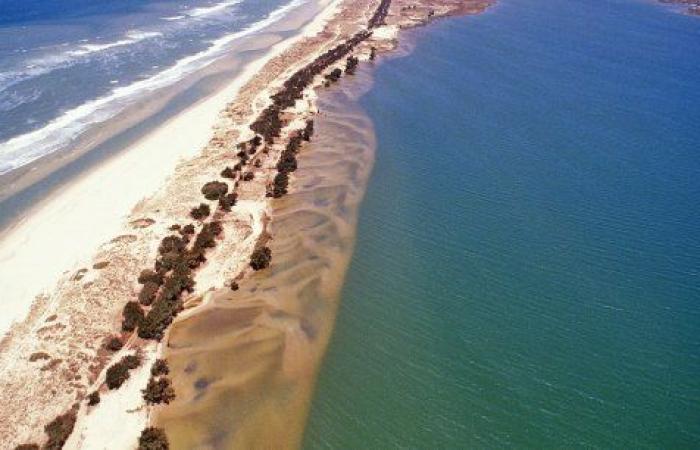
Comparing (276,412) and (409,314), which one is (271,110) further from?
(276,412)

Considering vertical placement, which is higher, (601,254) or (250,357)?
(601,254)

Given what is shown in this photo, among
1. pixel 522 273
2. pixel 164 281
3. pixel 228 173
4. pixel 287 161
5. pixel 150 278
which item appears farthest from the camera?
pixel 287 161

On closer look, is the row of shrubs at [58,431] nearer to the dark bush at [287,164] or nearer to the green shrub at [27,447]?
the green shrub at [27,447]

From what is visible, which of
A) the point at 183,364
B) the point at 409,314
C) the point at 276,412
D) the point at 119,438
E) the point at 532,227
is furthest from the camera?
the point at 532,227

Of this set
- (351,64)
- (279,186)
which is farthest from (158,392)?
(351,64)

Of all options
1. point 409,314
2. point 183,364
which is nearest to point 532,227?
point 409,314

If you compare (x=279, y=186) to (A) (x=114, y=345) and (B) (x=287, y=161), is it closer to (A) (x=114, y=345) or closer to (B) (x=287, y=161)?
(B) (x=287, y=161)

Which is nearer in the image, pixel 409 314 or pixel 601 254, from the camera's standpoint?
pixel 409 314

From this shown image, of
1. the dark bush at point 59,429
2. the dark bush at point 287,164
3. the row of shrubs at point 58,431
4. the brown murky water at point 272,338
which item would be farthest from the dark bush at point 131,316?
the dark bush at point 287,164
